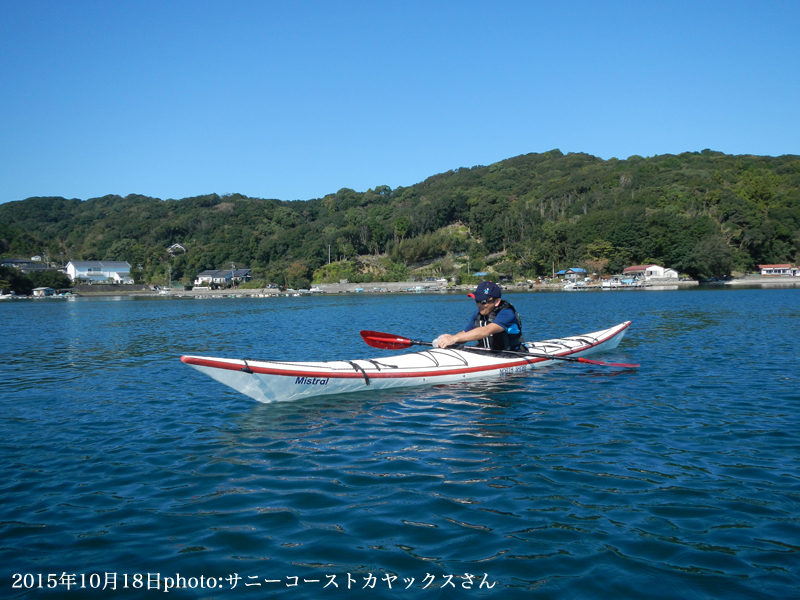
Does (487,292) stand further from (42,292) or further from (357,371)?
(42,292)

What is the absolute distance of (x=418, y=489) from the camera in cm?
563

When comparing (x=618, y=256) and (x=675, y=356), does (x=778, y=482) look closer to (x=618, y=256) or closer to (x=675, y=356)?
(x=675, y=356)

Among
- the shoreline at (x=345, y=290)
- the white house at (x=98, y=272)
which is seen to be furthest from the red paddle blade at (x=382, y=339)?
the white house at (x=98, y=272)

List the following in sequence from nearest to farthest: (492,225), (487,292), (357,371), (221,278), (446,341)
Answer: (357,371), (487,292), (446,341), (221,278), (492,225)

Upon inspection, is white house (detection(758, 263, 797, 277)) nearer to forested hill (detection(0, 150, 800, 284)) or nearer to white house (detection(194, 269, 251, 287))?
forested hill (detection(0, 150, 800, 284))

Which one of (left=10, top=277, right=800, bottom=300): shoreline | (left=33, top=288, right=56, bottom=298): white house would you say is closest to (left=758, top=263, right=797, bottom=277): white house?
(left=10, top=277, right=800, bottom=300): shoreline

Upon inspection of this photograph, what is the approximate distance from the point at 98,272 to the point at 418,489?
414 ft

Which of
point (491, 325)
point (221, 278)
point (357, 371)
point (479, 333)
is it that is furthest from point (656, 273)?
point (357, 371)

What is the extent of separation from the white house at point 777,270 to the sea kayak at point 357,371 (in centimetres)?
9050

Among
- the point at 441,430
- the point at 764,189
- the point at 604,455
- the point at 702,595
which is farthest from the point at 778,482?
the point at 764,189

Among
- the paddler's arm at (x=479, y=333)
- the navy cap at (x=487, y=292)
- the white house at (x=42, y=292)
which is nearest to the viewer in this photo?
the navy cap at (x=487, y=292)

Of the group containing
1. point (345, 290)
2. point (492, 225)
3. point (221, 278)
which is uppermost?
point (492, 225)

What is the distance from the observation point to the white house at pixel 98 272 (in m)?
112

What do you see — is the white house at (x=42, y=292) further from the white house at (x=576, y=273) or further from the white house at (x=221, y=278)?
the white house at (x=576, y=273)
